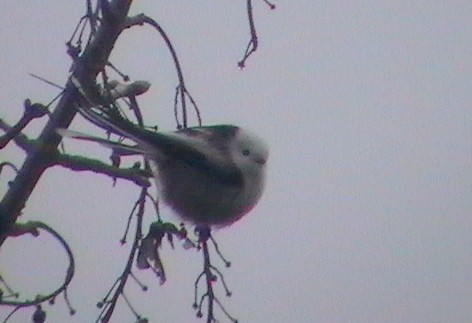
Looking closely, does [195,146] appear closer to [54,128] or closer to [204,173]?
[204,173]

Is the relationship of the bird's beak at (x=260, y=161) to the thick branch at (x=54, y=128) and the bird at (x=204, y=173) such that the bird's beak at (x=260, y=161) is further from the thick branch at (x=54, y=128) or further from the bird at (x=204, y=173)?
the thick branch at (x=54, y=128)

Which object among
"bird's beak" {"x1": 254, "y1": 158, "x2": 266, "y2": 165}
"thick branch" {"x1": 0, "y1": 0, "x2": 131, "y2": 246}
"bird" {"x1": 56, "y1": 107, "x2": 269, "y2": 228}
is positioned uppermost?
"bird's beak" {"x1": 254, "y1": 158, "x2": 266, "y2": 165}

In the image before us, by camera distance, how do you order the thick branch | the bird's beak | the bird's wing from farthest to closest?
the bird's beak
the bird's wing
the thick branch

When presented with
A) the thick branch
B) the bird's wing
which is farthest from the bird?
the thick branch

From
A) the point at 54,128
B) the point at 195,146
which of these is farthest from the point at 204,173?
the point at 54,128

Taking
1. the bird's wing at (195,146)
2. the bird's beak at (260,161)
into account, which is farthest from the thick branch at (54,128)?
the bird's beak at (260,161)

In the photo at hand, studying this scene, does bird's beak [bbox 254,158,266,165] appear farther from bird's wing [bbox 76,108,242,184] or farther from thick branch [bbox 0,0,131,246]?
thick branch [bbox 0,0,131,246]

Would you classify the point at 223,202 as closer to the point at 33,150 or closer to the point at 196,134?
the point at 196,134

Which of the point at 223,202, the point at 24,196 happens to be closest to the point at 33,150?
the point at 24,196
